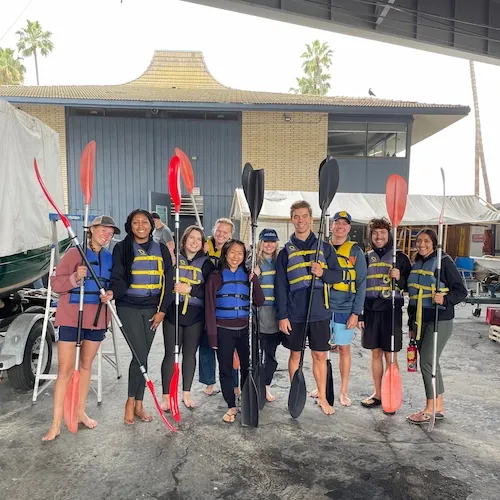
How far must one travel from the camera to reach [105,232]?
3.31 metres

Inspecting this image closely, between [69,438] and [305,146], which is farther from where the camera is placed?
[305,146]

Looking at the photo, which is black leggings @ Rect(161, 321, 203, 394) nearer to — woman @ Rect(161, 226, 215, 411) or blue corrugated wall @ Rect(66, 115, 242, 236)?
woman @ Rect(161, 226, 215, 411)

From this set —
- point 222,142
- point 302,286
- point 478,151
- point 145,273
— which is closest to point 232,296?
point 302,286

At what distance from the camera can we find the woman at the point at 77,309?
3.14 metres

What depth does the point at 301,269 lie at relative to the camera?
3533 millimetres

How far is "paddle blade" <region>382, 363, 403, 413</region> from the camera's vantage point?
12.0 feet

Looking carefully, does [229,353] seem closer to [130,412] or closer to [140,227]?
[130,412]

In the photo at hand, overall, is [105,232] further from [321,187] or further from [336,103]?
[336,103]

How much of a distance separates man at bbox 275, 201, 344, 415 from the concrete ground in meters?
0.75

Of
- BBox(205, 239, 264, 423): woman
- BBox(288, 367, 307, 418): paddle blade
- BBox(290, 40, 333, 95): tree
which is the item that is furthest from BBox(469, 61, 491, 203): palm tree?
BBox(205, 239, 264, 423): woman

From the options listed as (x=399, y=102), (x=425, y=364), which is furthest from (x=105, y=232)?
(x=399, y=102)

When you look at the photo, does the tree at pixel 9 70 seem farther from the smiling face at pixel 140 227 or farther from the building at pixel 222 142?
the smiling face at pixel 140 227

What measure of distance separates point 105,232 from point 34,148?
1.89m

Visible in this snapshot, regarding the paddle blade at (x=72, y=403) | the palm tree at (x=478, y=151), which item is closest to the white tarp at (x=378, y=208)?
the paddle blade at (x=72, y=403)
